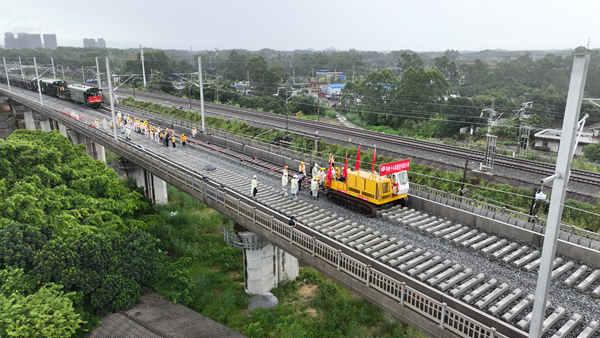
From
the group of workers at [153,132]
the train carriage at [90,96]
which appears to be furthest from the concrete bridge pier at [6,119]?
the group of workers at [153,132]

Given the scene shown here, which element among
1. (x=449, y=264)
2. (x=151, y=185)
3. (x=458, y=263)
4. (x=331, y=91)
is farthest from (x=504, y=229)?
(x=331, y=91)

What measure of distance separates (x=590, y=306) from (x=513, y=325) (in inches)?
120

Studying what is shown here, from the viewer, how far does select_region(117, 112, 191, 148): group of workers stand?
118 feet

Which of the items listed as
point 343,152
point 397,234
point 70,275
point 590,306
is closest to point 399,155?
point 343,152

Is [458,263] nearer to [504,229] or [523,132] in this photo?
[504,229]

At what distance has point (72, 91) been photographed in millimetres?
60969

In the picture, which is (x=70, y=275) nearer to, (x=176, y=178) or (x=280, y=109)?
(x=176, y=178)

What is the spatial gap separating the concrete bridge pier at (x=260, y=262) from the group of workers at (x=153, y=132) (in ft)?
49.9

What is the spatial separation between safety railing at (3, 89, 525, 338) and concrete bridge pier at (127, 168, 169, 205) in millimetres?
7696

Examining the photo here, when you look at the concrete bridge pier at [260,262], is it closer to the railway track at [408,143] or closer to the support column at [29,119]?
the railway track at [408,143]

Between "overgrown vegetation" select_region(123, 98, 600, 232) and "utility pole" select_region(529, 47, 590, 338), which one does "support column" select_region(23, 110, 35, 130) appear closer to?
"overgrown vegetation" select_region(123, 98, 600, 232)

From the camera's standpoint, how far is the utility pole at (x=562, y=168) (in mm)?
7598

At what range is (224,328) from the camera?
66.6 ft

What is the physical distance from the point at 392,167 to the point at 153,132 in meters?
26.4
